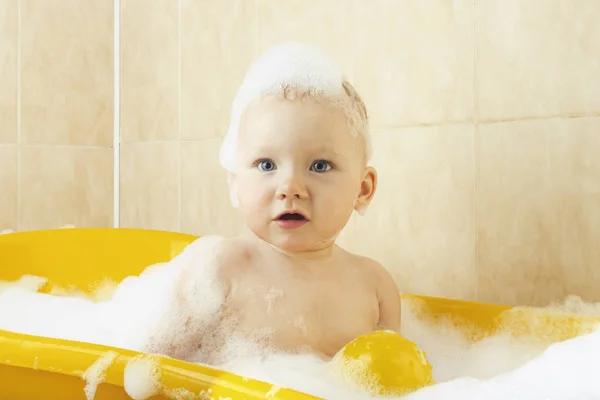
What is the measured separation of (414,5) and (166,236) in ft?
2.57

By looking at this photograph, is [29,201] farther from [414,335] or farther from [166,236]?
[414,335]

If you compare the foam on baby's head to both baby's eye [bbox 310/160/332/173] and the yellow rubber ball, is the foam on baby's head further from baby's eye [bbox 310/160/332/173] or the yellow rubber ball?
the yellow rubber ball

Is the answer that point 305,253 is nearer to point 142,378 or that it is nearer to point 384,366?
point 384,366

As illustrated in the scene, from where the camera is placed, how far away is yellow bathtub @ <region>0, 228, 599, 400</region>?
2.48 feet

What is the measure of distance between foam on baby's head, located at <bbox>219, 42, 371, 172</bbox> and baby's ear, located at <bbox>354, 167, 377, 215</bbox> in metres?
0.03

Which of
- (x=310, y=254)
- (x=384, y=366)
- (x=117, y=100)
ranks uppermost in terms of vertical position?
(x=117, y=100)

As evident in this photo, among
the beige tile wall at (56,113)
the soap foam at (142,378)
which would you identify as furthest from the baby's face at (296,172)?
the beige tile wall at (56,113)

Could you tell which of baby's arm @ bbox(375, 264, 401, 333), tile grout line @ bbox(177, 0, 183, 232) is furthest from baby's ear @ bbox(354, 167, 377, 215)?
tile grout line @ bbox(177, 0, 183, 232)

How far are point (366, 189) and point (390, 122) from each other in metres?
0.38

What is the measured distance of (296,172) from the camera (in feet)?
A: 3.58

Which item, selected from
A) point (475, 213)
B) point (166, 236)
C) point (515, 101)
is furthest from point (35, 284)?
point (515, 101)

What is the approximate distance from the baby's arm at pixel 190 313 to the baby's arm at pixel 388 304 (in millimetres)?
298

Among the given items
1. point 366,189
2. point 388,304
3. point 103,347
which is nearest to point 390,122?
point 366,189

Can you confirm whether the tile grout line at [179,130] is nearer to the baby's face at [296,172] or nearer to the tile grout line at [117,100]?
the tile grout line at [117,100]
